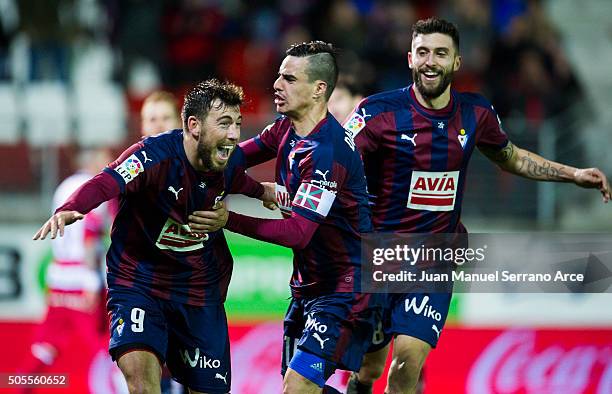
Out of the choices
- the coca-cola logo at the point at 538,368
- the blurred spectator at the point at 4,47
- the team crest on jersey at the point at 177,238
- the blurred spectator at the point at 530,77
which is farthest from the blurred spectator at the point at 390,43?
the team crest on jersey at the point at 177,238

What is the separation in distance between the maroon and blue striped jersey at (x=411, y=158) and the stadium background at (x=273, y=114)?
201 centimetres

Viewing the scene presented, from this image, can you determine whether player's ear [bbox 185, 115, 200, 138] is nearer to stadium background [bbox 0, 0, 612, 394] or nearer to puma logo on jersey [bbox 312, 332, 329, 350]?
puma logo on jersey [bbox 312, 332, 329, 350]

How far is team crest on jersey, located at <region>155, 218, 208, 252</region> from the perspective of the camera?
6.04 metres

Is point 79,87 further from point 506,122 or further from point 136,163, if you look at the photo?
point 136,163

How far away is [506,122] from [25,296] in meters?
4.51

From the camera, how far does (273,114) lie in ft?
37.2

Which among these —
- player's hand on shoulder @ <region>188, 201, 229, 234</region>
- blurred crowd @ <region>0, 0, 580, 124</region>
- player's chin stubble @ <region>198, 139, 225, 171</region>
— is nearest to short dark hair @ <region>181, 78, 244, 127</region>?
player's chin stubble @ <region>198, 139, 225, 171</region>

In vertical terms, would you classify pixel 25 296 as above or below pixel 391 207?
below

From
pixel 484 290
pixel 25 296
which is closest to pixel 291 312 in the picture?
pixel 484 290

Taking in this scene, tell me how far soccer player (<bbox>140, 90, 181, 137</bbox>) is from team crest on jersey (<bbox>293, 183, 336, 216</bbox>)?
6.97 feet

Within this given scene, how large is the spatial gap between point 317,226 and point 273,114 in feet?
18.2

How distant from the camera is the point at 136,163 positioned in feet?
19.1

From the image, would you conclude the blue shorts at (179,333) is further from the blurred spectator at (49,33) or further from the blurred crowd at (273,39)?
the blurred spectator at (49,33)

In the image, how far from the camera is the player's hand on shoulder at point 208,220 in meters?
5.68
